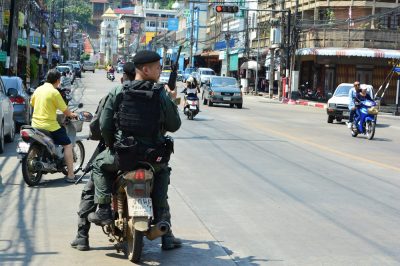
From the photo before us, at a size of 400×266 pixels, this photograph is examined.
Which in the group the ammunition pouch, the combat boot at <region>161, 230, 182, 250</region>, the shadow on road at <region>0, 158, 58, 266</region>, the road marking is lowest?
the road marking

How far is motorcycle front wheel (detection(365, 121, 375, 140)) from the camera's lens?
2220 cm

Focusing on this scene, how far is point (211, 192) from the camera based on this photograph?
35.0 ft

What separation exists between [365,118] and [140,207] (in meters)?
17.4

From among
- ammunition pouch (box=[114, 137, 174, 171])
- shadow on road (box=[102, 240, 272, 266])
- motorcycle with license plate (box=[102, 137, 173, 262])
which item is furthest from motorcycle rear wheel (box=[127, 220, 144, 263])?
ammunition pouch (box=[114, 137, 174, 171])

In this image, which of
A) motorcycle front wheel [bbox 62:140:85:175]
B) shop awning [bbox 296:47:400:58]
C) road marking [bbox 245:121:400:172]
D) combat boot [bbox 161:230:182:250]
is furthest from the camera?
shop awning [bbox 296:47:400:58]

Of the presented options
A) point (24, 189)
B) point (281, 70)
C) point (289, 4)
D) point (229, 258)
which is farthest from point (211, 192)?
point (289, 4)

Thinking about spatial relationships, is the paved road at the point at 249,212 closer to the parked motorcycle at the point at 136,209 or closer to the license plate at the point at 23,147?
the parked motorcycle at the point at 136,209

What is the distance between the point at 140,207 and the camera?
6238mm

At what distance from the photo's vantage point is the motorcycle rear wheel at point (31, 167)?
423 inches

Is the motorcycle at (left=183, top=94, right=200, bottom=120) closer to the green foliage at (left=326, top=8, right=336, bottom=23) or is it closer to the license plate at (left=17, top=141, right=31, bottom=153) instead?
the license plate at (left=17, top=141, right=31, bottom=153)

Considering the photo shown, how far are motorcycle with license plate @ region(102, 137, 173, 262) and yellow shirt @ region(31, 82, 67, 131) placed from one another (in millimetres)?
4400

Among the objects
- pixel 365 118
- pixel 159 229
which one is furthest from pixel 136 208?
pixel 365 118

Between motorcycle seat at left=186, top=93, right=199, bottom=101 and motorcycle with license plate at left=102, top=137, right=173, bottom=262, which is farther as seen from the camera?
motorcycle seat at left=186, top=93, right=199, bottom=101

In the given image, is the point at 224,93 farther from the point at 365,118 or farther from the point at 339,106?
the point at 365,118
